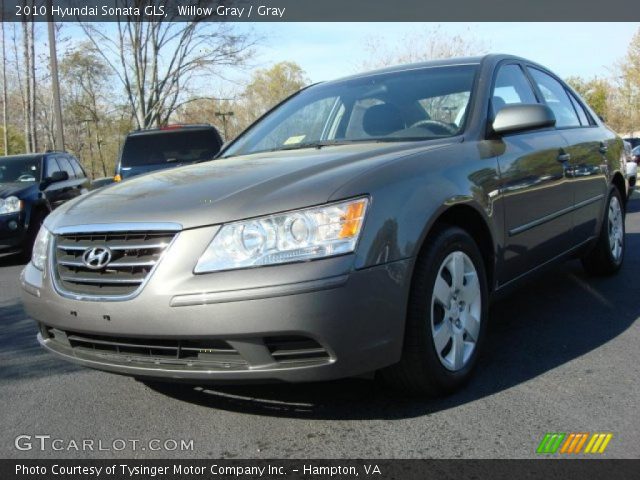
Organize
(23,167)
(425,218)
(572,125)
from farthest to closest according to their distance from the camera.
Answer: (23,167)
(572,125)
(425,218)

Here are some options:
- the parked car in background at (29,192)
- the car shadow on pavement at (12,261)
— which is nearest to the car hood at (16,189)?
the parked car in background at (29,192)

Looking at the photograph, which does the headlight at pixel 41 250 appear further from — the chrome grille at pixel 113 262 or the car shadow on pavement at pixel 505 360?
the car shadow on pavement at pixel 505 360

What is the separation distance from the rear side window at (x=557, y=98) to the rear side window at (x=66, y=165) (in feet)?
26.9

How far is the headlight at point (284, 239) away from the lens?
2371mm

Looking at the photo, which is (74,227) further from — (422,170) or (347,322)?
(422,170)

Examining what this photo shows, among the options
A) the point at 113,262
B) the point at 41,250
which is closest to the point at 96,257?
the point at 113,262

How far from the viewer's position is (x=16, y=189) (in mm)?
8758

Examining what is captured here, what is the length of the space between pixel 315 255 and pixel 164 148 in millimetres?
8688

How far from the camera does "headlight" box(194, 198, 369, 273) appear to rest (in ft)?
7.78
